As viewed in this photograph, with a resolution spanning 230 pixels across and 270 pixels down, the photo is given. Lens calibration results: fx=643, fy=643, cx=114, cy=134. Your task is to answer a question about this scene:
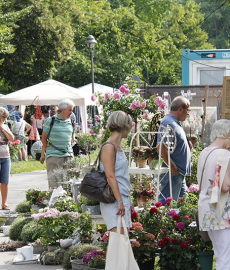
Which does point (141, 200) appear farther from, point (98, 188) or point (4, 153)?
point (4, 153)

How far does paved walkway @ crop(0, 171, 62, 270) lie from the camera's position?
7.16 meters

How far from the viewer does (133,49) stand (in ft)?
122

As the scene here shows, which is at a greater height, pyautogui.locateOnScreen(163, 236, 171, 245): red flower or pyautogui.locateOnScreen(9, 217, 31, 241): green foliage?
pyautogui.locateOnScreen(163, 236, 171, 245): red flower

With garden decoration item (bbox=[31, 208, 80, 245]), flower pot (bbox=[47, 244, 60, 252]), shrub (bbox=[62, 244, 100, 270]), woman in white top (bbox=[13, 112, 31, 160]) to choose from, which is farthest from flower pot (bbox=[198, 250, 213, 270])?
woman in white top (bbox=[13, 112, 31, 160])

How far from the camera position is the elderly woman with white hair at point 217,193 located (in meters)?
5.27

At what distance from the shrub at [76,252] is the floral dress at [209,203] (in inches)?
64.2

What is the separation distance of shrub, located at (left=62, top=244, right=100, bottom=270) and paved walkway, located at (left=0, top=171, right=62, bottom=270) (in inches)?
10.6

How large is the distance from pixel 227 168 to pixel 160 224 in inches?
59.0

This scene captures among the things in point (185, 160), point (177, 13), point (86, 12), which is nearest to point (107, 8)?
point (86, 12)

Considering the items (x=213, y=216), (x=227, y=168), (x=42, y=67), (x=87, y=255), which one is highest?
(x=42, y=67)

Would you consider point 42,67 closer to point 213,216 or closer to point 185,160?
point 185,160

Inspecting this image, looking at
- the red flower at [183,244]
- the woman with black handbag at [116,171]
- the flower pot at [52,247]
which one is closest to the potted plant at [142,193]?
the flower pot at [52,247]

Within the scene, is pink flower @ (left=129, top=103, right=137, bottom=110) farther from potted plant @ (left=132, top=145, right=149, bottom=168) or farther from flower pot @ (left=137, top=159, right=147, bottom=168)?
flower pot @ (left=137, top=159, right=147, bottom=168)

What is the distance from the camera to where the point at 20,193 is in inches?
538
